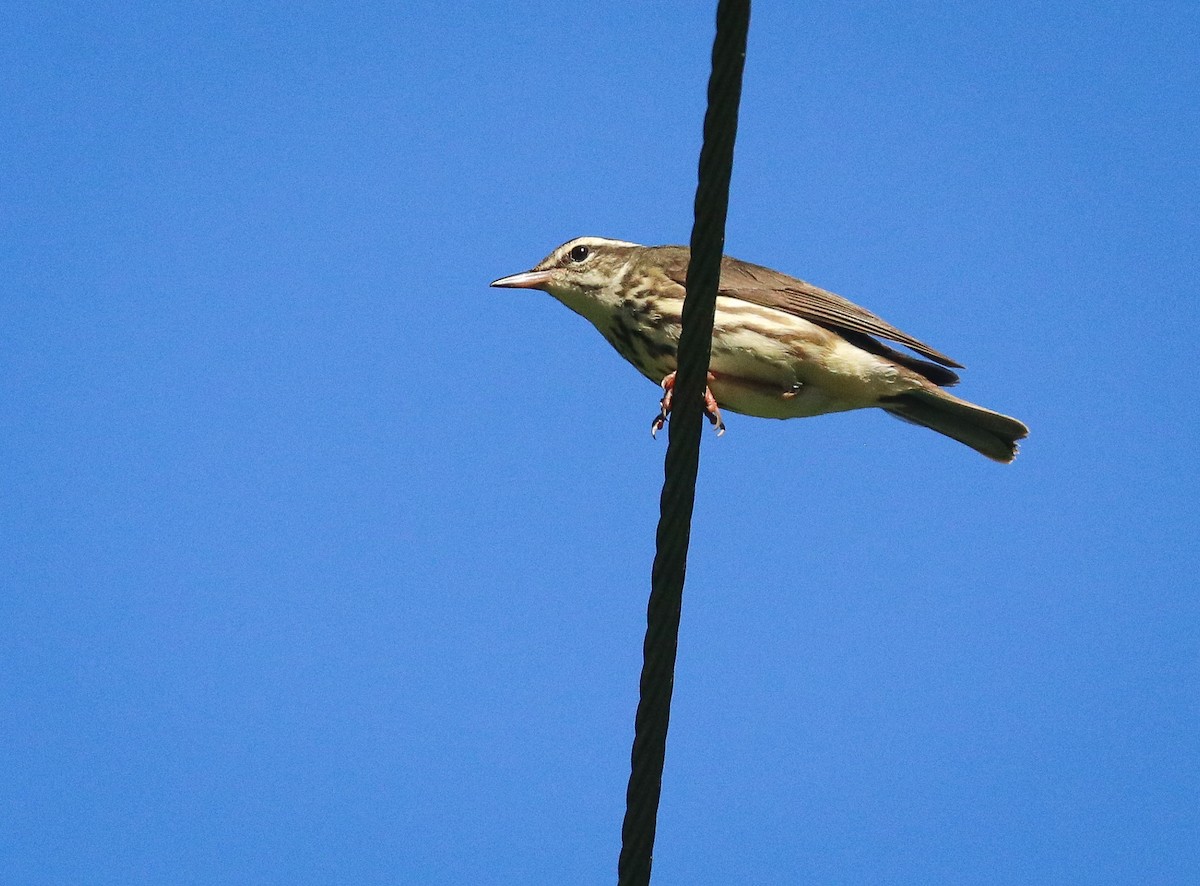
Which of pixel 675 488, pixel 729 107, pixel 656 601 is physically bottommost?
pixel 656 601

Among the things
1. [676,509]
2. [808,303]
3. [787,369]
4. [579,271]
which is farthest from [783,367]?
[676,509]

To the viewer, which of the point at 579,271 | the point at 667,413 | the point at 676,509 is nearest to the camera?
the point at 676,509

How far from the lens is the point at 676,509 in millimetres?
3357

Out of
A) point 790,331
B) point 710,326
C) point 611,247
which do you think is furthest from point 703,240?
point 611,247

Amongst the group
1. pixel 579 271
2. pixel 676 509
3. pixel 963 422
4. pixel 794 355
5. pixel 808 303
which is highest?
pixel 579 271

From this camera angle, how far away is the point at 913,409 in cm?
644

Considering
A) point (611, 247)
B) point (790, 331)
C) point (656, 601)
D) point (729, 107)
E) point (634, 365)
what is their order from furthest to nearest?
point (611, 247)
point (634, 365)
point (790, 331)
point (656, 601)
point (729, 107)

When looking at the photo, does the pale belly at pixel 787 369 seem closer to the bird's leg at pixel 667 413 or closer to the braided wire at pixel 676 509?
the bird's leg at pixel 667 413

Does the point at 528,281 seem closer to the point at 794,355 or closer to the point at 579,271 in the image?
the point at 579,271

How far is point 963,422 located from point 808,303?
950 mm

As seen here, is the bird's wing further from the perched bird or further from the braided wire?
the braided wire

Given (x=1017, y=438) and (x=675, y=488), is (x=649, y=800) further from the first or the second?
(x=1017, y=438)

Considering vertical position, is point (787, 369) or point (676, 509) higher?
point (787, 369)

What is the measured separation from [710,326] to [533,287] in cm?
420
